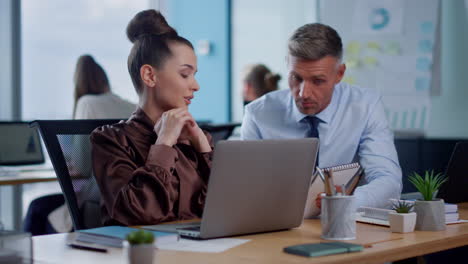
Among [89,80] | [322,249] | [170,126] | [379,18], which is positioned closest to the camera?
[322,249]

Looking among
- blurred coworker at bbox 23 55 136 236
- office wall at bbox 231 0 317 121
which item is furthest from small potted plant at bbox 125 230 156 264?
office wall at bbox 231 0 317 121

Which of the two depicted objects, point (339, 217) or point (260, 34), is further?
point (260, 34)

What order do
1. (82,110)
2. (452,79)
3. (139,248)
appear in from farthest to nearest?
1. (452,79)
2. (82,110)
3. (139,248)

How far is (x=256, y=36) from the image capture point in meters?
6.86

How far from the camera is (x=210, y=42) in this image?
6.97m

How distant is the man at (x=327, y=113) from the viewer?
8.18 ft

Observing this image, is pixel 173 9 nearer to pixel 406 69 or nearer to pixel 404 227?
pixel 406 69

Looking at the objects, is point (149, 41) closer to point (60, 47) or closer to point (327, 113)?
point (327, 113)

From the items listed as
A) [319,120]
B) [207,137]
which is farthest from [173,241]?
[319,120]

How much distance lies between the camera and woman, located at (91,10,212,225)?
1828 mm

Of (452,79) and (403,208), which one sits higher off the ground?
(452,79)

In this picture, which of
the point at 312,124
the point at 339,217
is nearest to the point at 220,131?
the point at 312,124

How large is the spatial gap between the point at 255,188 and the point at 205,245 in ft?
0.64

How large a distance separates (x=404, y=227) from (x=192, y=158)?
72 cm
